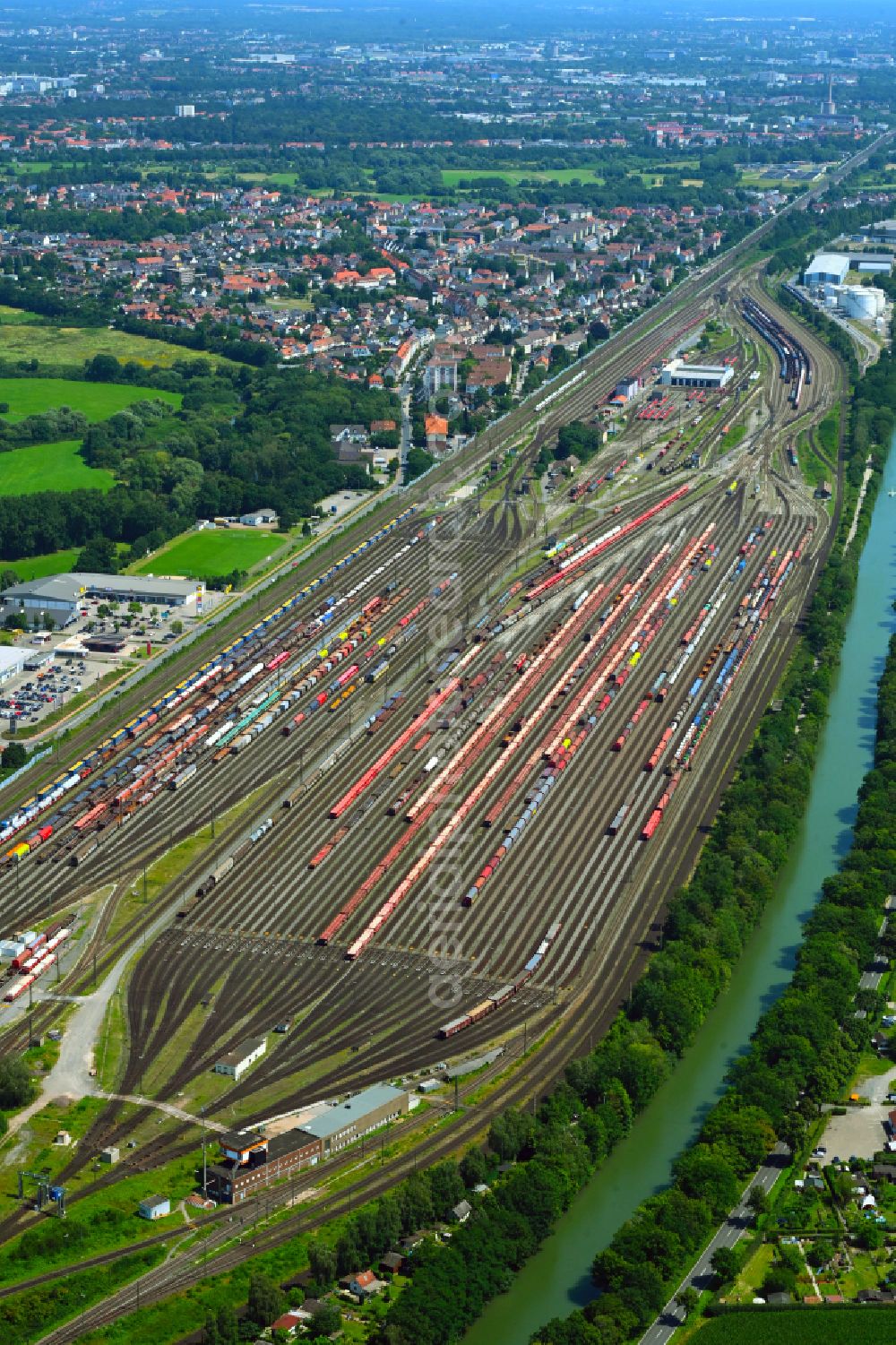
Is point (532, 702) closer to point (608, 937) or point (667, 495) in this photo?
point (608, 937)

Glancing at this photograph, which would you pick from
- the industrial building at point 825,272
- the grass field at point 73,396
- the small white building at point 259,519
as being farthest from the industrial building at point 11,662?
the industrial building at point 825,272

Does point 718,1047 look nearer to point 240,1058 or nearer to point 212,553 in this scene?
point 240,1058

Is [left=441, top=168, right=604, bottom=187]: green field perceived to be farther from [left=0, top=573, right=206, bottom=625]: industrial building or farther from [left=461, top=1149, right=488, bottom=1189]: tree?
[left=461, top=1149, right=488, bottom=1189]: tree

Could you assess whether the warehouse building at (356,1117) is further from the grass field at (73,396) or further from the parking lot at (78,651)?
the grass field at (73,396)

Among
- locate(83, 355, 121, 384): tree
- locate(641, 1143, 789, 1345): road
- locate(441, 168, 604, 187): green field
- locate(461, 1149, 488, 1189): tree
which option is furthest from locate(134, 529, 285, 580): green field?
locate(441, 168, 604, 187): green field

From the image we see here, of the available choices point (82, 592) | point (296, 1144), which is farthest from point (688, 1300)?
point (82, 592)

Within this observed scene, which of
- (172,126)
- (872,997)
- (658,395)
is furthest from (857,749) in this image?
(172,126)
